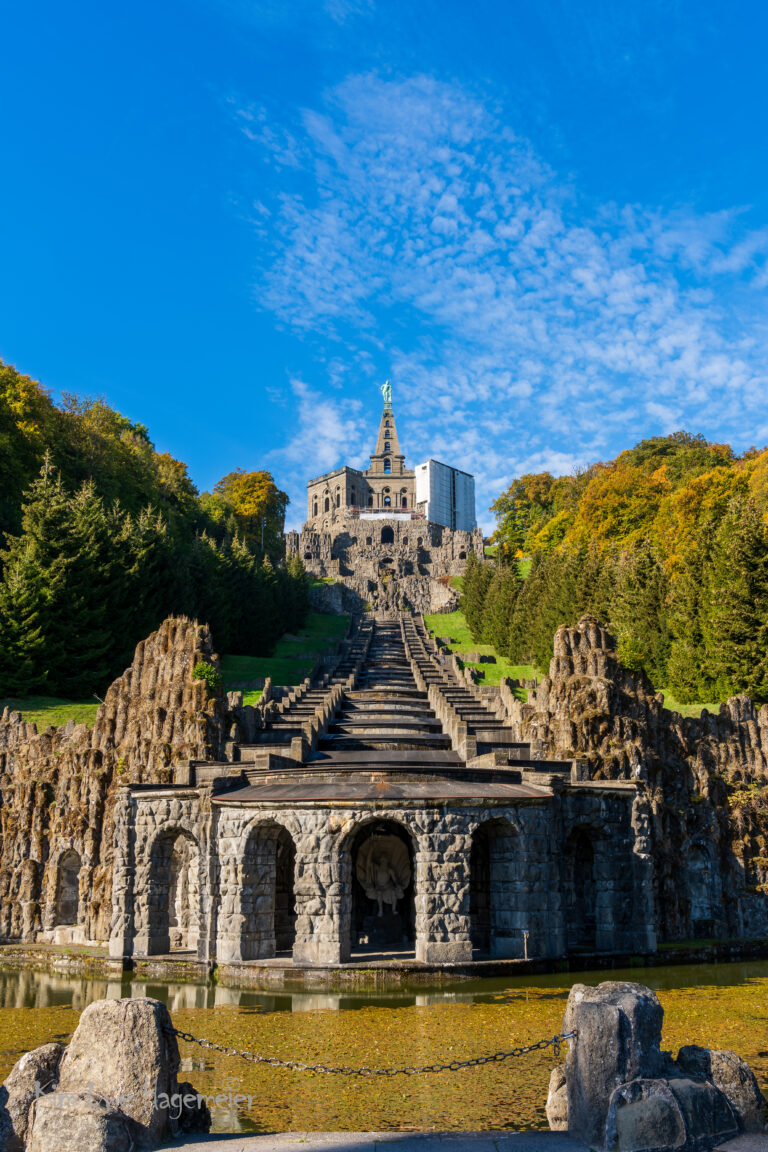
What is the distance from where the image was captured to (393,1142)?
28.3ft

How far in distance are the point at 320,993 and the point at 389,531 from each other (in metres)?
120

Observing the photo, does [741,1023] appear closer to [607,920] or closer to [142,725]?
[607,920]

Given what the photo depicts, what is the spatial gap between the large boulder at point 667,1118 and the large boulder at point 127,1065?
4.53m

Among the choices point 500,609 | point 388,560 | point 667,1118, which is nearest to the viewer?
point 667,1118

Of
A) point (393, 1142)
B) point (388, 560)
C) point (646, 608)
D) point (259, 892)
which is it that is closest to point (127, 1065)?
point (393, 1142)

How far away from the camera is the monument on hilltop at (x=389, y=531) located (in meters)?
113

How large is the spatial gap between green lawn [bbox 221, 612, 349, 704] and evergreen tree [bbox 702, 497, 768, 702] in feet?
81.7

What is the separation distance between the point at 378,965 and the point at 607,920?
28.5 feet

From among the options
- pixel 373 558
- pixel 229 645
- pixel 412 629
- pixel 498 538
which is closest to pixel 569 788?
pixel 229 645

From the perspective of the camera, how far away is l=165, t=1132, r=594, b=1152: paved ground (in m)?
8.43

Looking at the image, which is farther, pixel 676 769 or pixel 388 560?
pixel 388 560

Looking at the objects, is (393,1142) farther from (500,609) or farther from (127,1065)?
(500,609)

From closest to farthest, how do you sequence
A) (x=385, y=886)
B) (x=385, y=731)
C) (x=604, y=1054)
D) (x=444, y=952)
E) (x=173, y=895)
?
(x=604, y=1054)
(x=444, y=952)
(x=385, y=886)
(x=173, y=895)
(x=385, y=731)

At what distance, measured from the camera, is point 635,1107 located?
340 inches
